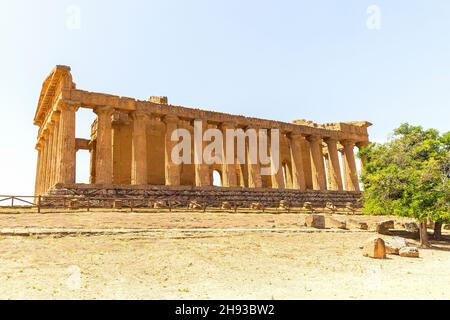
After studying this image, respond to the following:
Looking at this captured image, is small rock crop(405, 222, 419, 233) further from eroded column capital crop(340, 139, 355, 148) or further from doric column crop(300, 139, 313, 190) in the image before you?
eroded column capital crop(340, 139, 355, 148)

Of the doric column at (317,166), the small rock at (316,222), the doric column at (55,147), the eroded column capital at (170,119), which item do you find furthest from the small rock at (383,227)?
the doric column at (55,147)

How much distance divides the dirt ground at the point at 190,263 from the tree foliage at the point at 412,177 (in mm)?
2069

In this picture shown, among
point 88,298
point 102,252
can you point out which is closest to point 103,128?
point 102,252

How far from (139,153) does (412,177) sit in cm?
2121

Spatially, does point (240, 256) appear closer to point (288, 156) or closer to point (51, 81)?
point (51, 81)

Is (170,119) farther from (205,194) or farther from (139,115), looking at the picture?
(205,194)

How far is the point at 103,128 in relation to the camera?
32000 millimetres

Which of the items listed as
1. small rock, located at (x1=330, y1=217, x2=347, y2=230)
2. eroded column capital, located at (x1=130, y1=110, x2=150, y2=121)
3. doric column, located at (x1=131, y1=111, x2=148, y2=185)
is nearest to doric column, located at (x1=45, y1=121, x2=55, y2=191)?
doric column, located at (x1=131, y1=111, x2=148, y2=185)

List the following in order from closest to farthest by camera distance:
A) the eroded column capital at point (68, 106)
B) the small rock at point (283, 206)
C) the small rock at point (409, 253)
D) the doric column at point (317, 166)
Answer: the small rock at point (409, 253)
the eroded column capital at point (68, 106)
the small rock at point (283, 206)
the doric column at point (317, 166)

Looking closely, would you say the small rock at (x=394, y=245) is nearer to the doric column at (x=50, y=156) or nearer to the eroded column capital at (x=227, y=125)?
the eroded column capital at (x=227, y=125)

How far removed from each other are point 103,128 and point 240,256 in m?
22.1

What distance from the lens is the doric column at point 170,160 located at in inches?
1319

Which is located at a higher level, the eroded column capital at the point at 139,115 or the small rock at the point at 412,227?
the eroded column capital at the point at 139,115

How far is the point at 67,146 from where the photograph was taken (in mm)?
30297
